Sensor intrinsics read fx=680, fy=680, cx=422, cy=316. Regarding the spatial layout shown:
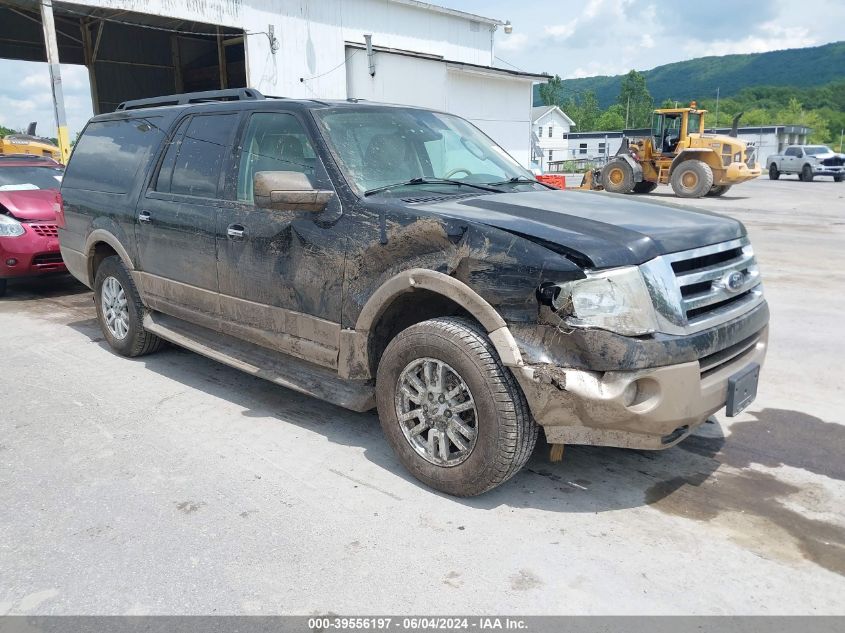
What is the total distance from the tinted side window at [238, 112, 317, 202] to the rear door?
0.18 metres

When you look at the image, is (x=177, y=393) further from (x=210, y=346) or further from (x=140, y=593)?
(x=140, y=593)

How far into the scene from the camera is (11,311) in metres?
7.93

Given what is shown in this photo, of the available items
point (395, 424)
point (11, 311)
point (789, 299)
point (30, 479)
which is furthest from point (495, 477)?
point (11, 311)

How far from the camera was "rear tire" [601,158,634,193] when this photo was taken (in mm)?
23266

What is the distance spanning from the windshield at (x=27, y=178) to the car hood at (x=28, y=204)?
35 centimetres

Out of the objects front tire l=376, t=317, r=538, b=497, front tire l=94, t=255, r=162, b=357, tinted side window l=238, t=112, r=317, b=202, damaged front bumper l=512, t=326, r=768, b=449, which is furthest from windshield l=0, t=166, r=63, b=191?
damaged front bumper l=512, t=326, r=768, b=449

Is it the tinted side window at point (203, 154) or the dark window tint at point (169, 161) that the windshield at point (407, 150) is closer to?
the tinted side window at point (203, 154)

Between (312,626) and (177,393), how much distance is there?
9.55 ft

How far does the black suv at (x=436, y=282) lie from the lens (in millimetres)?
2982

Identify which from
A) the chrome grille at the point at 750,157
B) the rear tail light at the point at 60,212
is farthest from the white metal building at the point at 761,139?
the rear tail light at the point at 60,212

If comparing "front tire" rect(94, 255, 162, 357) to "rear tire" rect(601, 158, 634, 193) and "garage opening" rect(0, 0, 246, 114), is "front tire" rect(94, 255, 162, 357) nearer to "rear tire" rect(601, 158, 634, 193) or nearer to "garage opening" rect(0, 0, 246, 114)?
"garage opening" rect(0, 0, 246, 114)

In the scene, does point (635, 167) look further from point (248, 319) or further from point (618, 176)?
point (248, 319)

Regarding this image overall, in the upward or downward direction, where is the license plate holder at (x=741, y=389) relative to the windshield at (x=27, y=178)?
downward

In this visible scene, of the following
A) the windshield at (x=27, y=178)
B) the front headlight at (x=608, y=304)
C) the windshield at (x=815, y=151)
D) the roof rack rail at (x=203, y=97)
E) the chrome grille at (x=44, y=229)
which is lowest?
the chrome grille at (x=44, y=229)
